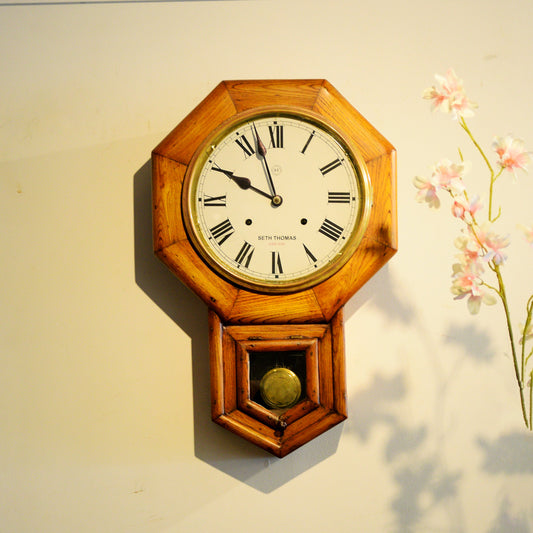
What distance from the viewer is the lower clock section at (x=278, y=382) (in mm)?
1219

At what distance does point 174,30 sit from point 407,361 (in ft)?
2.80

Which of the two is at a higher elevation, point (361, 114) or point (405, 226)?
point (361, 114)

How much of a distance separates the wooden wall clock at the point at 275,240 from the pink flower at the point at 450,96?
14 cm

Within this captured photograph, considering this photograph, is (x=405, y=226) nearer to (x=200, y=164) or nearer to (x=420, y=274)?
(x=420, y=274)

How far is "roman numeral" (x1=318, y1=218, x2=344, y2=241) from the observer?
1.23m

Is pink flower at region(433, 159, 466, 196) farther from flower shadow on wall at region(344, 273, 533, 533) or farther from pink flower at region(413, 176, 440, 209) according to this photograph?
flower shadow on wall at region(344, 273, 533, 533)

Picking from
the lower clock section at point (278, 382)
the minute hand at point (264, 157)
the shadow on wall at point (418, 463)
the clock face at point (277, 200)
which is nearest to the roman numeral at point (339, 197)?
the clock face at point (277, 200)

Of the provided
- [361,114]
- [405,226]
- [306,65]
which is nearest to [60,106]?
[306,65]

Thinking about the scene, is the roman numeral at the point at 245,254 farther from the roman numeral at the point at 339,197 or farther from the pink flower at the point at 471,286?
the pink flower at the point at 471,286

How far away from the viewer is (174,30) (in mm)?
1384

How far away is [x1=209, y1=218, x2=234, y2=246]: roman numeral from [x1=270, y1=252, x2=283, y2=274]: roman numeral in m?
0.09

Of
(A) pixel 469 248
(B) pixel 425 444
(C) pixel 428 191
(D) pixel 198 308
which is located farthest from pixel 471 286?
(D) pixel 198 308

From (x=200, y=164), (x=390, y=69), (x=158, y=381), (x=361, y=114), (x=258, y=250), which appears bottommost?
(x=158, y=381)

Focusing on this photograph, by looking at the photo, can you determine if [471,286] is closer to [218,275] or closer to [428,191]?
[428,191]
